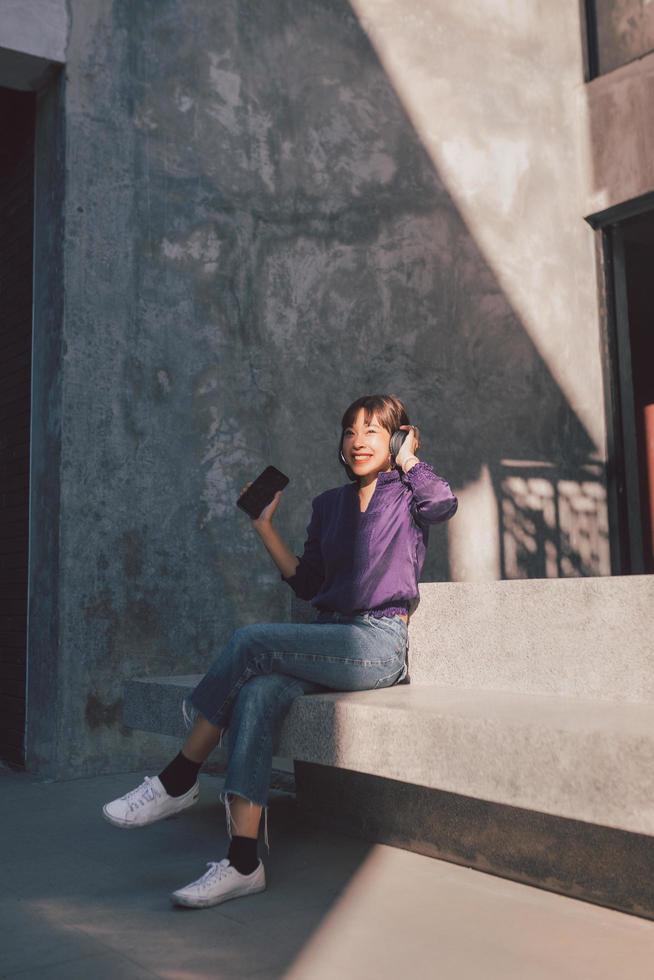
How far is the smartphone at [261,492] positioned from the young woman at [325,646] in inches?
1.3

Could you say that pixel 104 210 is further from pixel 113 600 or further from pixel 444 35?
pixel 444 35

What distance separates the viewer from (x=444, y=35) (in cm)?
681

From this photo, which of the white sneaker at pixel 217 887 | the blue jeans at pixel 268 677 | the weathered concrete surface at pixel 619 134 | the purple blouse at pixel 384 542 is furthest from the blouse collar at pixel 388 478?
the weathered concrete surface at pixel 619 134

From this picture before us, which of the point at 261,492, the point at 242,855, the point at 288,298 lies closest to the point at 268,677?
the point at 242,855

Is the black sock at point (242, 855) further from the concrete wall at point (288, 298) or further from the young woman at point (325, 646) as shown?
the concrete wall at point (288, 298)

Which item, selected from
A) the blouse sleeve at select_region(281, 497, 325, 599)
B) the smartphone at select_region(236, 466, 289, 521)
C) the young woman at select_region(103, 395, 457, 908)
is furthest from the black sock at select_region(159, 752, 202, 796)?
the smartphone at select_region(236, 466, 289, 521)

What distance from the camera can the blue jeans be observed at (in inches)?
117

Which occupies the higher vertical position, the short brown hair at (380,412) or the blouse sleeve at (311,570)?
the short brown hair at (380,412)

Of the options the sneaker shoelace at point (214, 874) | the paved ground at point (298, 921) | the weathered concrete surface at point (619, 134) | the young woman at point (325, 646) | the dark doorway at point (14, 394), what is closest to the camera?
the paved ground at point (298, 921)

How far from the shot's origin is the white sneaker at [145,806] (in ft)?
10.2

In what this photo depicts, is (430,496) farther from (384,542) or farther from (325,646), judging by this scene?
(325,646)

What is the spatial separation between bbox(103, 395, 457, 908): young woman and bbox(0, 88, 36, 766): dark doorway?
223 centimetres

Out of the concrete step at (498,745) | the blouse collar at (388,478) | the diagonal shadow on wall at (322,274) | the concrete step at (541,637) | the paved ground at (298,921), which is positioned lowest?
the paved ground at (298,921)

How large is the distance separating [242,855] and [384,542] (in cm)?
112
